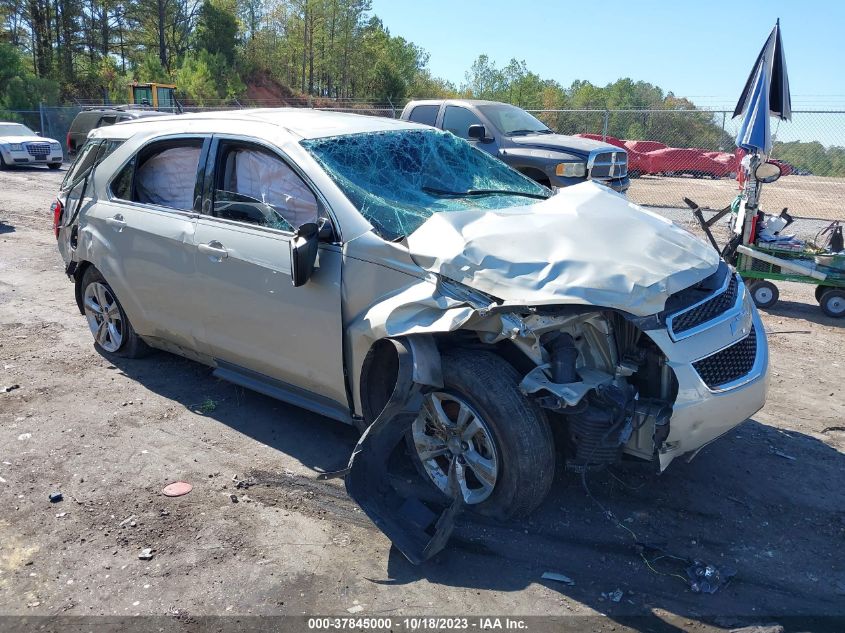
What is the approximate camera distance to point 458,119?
12492mm

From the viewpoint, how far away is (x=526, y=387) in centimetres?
333

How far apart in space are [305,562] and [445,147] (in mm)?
2929

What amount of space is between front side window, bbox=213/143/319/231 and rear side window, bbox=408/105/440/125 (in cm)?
845

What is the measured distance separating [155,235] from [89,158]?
148 cm

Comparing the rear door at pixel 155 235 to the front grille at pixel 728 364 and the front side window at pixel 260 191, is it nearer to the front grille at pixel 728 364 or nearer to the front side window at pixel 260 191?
the front side window at pixel 260 191

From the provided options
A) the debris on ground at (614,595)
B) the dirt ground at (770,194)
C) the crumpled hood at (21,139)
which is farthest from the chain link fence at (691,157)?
the debris on ground at (614,595)

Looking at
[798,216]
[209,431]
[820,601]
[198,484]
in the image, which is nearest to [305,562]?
[198,484]

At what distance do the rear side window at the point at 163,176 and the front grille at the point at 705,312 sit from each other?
3.20 metres

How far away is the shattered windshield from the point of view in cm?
406

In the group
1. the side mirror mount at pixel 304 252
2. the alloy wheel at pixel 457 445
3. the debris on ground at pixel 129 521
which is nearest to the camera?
the alloy wheel at pixel 457 445

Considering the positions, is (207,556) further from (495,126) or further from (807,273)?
(495,126)

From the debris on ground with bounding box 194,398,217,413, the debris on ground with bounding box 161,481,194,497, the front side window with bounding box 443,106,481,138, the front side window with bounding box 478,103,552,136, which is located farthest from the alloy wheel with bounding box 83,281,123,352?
the front side window with bounding box 478,103,552,136

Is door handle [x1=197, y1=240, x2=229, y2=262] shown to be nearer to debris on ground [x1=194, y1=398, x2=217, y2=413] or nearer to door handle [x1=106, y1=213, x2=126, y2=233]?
door handle [x1=106, y1=213, x2=126, y2=233]

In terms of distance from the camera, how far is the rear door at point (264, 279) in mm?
3992
